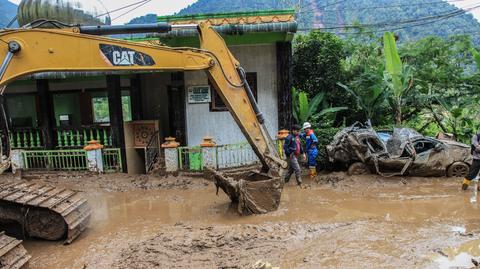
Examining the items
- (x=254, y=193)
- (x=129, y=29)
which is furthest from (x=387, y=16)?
(x=129, y=29)

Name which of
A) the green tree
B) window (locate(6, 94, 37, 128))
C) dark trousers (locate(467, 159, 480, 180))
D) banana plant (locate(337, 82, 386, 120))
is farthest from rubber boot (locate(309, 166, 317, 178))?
window (locate(6, 94, 37, 128))

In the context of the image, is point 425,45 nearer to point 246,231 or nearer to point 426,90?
point 426,90

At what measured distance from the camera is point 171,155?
10.4 metres

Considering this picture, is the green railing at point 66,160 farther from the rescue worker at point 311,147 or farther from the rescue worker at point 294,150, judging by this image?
the rescue worker at point 311,147

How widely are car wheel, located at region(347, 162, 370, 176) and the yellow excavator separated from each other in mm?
3143

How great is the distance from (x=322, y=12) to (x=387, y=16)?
1307cm

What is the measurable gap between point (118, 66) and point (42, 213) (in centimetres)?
279

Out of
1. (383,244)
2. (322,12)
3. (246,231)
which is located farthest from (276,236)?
(322,12)

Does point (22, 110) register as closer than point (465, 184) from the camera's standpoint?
No

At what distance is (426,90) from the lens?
42.6 feet

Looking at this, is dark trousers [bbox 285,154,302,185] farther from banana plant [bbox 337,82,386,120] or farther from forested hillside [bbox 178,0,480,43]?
forested hillside [bbox 178,0,480,43]

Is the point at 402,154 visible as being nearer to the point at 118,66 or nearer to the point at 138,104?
the point at 118,66

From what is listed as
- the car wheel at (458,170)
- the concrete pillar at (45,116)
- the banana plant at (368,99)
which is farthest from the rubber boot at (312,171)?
the concrete pillar at (45,116)

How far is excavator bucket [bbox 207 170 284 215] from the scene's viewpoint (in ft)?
22.4
